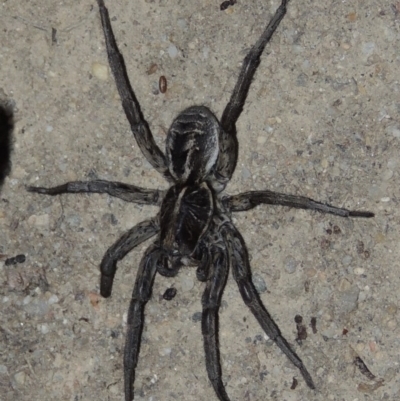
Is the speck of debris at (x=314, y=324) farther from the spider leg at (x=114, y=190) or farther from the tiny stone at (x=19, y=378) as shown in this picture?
the tiny stone at (x=19, y=378)

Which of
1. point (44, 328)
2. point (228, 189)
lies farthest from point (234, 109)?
point (44, 328)

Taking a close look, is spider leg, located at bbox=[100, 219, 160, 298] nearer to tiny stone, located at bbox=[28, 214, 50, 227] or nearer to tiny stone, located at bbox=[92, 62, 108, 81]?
tiny stone, located at bbox=[28, 214, 50, 227]

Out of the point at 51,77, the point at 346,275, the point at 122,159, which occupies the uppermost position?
the point at 51,77

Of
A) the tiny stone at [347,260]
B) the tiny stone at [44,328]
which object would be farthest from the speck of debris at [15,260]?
the tiny stone at [347,260]

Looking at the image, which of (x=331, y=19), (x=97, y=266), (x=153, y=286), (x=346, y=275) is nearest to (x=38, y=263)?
(x=97, y=266)

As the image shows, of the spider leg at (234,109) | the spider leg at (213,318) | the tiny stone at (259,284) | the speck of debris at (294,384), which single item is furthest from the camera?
the tiny stone at (259,284)

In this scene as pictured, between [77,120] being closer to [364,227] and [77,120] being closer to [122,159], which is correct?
[122,159]

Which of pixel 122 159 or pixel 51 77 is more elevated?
pixel 51 77
